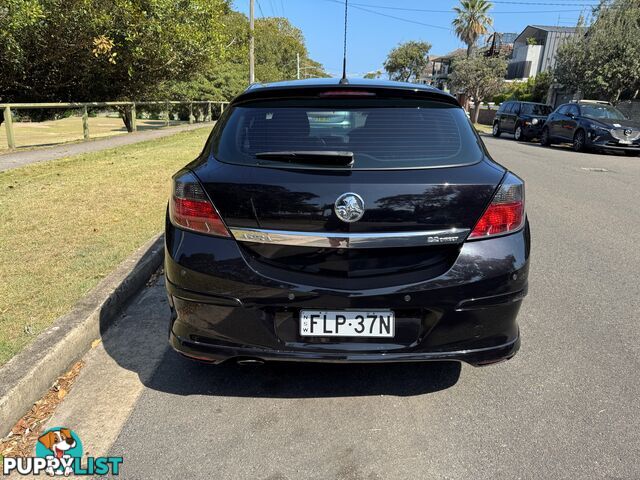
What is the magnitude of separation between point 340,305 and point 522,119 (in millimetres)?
23438

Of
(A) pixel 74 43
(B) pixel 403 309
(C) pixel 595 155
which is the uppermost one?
(A) pixel 74 43

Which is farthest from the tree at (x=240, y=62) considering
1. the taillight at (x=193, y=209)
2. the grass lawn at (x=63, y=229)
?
the taillight at (x=193, y=209)

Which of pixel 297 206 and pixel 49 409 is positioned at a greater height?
pixel 297 206

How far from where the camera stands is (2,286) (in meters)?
4.04

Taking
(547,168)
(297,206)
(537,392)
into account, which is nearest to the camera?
(297,206)

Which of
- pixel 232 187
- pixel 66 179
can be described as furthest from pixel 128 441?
pixel 66 179

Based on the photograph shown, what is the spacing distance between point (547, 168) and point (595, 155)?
542 centimetres

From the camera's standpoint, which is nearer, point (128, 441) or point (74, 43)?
point (128, 441)

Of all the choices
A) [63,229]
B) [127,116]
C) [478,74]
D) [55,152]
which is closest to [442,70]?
[478,74]

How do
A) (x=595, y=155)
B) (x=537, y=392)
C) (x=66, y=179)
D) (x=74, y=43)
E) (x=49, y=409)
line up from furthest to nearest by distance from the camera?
(x=595, y=155)
(x=74, y=43)
(x=66, y=179)
(x=537, y=392)
(x=49, y=409)

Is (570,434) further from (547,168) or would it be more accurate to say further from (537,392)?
(547,168)

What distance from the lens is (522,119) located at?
2341cm

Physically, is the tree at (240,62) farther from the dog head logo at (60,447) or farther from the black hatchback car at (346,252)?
the dog head logo at (60,447)

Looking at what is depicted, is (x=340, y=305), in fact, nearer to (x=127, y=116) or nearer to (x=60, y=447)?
(x=60, y=447)
